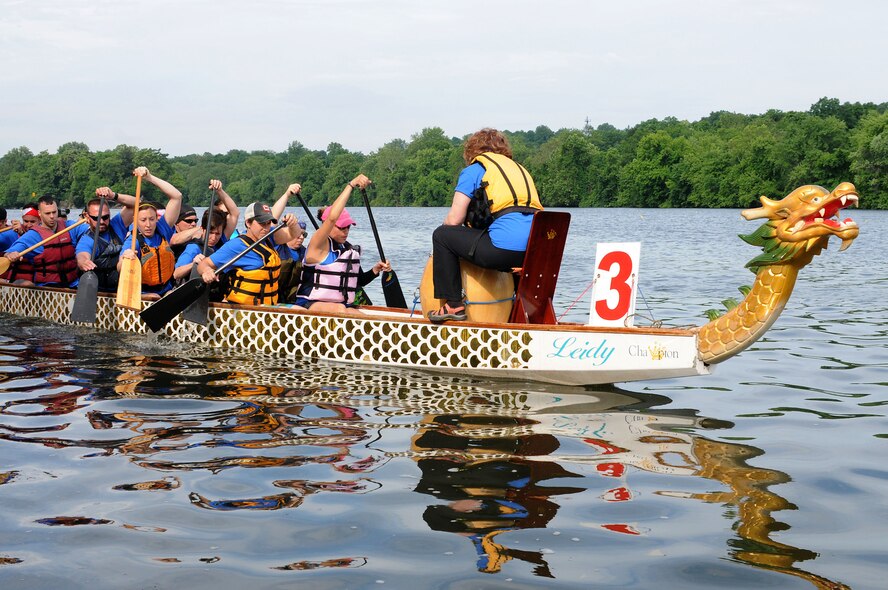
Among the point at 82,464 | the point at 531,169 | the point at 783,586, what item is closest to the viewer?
the point at 783,586

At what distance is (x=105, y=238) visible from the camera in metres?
12.3

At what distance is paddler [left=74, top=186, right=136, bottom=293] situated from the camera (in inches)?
460

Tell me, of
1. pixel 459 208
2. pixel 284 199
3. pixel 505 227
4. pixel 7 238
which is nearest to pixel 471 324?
pixel 505 227

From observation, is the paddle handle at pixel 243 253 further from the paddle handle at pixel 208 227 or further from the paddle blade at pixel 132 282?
the paddle blade at pixel 132 282

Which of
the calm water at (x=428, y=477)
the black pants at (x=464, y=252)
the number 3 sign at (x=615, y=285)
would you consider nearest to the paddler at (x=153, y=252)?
A: the calm water at (x=428, y=477)

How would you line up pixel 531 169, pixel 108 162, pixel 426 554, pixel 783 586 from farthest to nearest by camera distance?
1. pixel 531 169
2. pixel 108 162
3. pixel 426 554
4. pixel 783 586

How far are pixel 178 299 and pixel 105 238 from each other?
285 cm

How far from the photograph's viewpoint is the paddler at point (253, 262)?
32.5ft

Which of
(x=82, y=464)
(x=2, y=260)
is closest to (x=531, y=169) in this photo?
(x=2, y=260)

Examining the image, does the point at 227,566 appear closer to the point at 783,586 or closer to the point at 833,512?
the point at 783,586

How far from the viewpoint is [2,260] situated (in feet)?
41.5

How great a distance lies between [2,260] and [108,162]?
6358 cm

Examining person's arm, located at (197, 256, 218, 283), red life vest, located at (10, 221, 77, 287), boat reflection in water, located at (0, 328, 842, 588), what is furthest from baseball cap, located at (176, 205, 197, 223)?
boat reflection in water, located at (0, 328, 842, 588)

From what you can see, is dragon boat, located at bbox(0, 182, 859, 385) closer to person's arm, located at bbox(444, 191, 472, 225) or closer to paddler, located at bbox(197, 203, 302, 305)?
paddler, located at bbox(197, 203, 302, 305)
